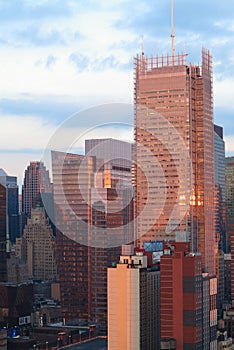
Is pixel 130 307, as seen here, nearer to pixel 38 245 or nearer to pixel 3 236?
pixel 3 236

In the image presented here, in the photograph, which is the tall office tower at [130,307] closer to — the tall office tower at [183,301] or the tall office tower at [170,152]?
Result: the tall office tower at [183,301]

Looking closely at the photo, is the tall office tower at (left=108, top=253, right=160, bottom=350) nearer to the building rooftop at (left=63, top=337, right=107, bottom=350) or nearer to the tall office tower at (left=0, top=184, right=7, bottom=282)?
the building rooftop at (left=63, top=337, right=107, bottom=350)

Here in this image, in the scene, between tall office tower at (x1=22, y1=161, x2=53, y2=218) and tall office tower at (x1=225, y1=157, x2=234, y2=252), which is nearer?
tall office tower at (x1=22, y1=161, x2=53, y2=218)

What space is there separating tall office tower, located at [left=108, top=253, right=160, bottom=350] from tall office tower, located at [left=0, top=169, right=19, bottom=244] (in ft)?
121

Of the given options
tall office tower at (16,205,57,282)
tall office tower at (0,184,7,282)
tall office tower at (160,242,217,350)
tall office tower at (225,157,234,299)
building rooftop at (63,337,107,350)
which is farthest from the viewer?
tall office tower at (225,157,234,299)

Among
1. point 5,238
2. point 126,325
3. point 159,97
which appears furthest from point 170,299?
point 5,238

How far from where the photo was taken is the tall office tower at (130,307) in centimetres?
2786

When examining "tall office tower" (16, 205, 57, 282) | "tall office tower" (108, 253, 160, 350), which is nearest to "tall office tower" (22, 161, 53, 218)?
"tall office tower" (16, 205, 57, 282)

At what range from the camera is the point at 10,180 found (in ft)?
219

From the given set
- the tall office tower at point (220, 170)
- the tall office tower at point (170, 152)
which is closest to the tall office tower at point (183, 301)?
the tall office tower at point (170, 152)

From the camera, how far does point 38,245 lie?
67250 mm

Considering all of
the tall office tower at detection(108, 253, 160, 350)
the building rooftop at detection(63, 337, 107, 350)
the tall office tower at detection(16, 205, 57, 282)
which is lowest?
the building rooftop at detection(63, 337, 107, 350)

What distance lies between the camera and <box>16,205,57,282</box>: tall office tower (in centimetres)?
6469

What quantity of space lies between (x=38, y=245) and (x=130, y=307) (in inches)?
1573
